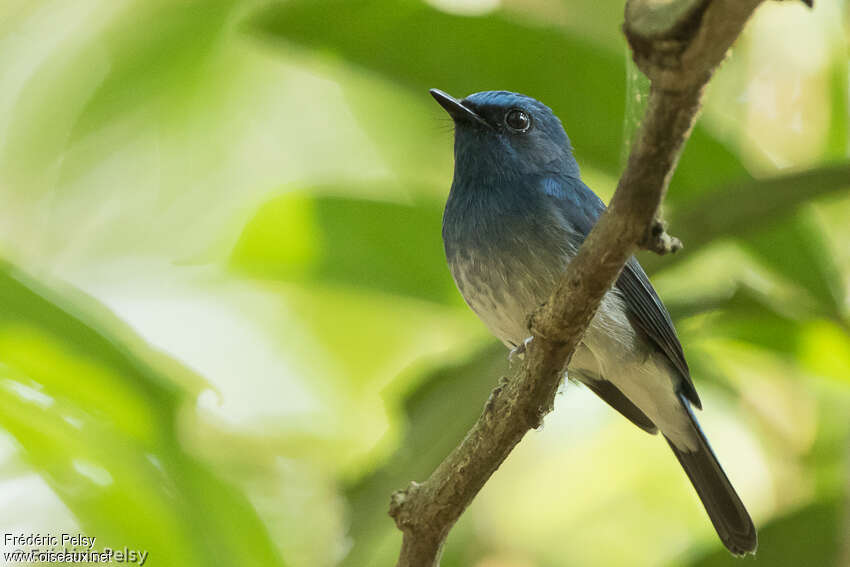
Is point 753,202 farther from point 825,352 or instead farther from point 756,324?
point 825,352

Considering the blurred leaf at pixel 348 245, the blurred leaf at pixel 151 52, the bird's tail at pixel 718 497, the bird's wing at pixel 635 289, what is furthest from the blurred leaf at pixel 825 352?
the blurred leaf at pixel 151 52

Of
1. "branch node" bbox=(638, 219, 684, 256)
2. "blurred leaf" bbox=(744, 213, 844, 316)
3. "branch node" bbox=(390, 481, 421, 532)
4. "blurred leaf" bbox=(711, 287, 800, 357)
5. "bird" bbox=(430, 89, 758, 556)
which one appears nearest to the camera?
"branch node" bbox=(638, 219, 684, 256)

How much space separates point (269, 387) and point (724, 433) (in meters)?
2.06

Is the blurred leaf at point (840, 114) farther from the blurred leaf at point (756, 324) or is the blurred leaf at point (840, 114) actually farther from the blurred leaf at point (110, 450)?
the blurred leaf at point (110, 450)

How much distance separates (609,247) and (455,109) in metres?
1.62

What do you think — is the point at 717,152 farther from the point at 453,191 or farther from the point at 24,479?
the point at 24,479

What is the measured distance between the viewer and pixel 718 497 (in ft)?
10.1

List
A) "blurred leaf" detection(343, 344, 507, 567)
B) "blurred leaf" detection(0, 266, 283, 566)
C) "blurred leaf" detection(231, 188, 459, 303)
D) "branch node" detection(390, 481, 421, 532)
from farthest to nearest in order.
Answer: "blurred leaf" detection(231, 188, 459, 303) < "blurred leaf" detection(343, 344, 507, 567) < "blurred leaf" detection(0, 266, 283, 566) < "branch node" detection(390, 481, 421, 532)

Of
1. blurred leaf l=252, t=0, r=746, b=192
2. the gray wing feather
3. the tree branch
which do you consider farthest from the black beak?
the tree branch

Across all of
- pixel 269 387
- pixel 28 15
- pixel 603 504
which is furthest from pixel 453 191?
pixel 28 15

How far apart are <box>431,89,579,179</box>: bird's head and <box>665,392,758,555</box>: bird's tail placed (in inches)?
36.6

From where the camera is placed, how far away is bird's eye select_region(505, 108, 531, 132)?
126 inches

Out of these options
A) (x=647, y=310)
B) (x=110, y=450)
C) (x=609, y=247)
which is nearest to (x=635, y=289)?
(x=647, y=310)

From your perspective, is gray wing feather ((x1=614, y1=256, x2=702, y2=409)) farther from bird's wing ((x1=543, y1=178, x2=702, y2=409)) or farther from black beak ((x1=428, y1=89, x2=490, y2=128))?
black beak ((x1=428, y1=89, x2=490, y2=128))
